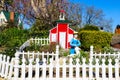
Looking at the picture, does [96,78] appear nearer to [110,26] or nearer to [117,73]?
[117,73]

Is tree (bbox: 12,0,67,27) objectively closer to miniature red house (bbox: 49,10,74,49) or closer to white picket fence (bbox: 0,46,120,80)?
miniature red house (bbox: 49,10,74,49)

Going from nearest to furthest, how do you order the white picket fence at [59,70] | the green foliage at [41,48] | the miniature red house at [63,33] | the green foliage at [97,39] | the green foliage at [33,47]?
1. the white picket fence at [59,70]
2. the green foliage at [41,48]
3. the green foliage at [33,47]
4. the miniature red house at [63,33]
5. the green foliage at [97,39]

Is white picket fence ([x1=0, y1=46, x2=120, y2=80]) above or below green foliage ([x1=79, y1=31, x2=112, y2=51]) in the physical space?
below

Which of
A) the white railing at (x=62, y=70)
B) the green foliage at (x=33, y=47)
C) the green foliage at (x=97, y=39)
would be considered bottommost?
the white railing at (x=62, y=70)

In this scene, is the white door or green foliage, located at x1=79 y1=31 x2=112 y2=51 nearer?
the white door

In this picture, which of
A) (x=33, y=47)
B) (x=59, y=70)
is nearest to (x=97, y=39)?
(x=33, y=47)

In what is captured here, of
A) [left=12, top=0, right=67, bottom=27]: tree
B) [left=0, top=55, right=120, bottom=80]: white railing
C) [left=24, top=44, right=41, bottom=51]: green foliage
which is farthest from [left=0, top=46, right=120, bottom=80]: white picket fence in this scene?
[left=12, top=0, right=67, bottom=27]: tree

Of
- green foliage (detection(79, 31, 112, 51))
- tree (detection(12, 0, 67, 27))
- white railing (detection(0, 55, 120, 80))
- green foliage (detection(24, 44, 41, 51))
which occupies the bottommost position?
white railing (detection(0, 55, 120, 80))

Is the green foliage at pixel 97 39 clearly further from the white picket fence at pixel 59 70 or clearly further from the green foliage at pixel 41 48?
the white picket fence at pixel 59 70

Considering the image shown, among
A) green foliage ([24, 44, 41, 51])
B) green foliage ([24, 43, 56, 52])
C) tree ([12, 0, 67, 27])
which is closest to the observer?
green foliage ([24, 43, 56, 52])

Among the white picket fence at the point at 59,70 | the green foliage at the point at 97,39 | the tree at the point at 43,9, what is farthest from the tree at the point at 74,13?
the white picket fence at the point at 59,70

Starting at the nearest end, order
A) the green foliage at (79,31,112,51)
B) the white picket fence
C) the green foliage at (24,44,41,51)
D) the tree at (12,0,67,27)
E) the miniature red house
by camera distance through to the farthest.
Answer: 1. the white picket fence
2. the green foliage at (24,44,41,51)
3. the miniature red house
4. the green foliage at (79,31,112,51)
5. the tree at (12,0,67,27)

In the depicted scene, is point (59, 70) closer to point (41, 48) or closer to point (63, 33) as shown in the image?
point (41, 48)

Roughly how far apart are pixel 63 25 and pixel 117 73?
14.1 meters
